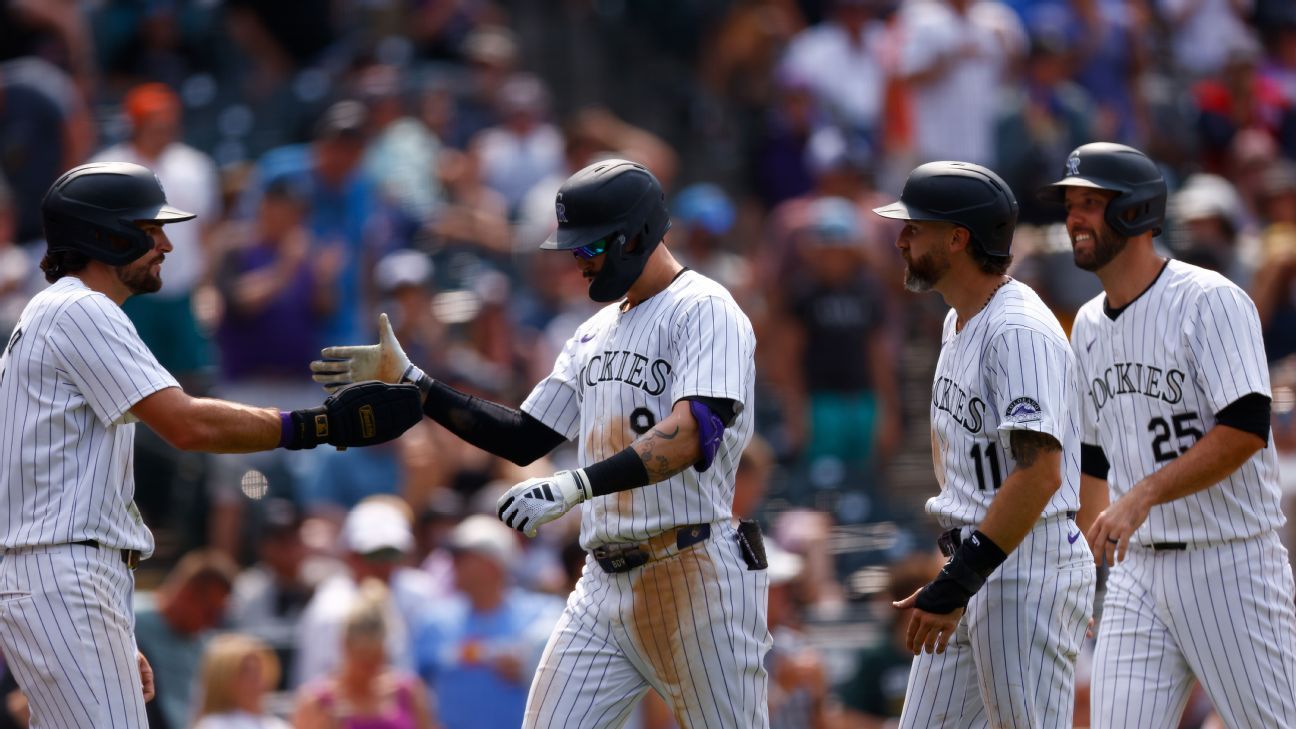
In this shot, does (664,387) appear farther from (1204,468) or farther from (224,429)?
(1204,468)

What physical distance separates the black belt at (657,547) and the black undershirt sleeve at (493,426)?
0.57 metres

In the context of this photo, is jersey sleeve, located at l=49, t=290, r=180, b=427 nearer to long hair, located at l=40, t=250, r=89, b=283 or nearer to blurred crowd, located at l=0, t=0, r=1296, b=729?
long hair, located at l=40, t=250, r=89, b=283

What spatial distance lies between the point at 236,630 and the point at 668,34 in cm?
758

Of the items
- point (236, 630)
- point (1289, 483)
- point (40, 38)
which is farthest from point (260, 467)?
point (1289, 483)

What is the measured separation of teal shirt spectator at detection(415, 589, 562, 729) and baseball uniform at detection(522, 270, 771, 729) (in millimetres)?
3013

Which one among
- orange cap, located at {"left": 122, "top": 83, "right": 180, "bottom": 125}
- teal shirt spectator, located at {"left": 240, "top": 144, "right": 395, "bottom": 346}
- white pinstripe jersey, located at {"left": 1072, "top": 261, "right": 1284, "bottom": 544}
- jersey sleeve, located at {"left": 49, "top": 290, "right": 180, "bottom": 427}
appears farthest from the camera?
teal shirt spectator, located at {"left": 240, "top": 144, "right": 395, "bottom": 346}

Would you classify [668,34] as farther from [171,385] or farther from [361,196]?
[171,385]

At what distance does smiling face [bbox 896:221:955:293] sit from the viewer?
20.2ft

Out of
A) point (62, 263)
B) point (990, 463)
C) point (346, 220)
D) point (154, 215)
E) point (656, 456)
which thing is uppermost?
point (346, 220)

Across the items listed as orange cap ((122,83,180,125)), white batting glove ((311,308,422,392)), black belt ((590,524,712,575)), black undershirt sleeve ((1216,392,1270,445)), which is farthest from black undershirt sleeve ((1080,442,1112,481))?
orange cap ((122,83,180,125))

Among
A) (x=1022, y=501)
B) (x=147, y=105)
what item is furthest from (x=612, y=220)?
(x=147, y=105)

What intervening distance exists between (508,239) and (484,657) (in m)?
4.38

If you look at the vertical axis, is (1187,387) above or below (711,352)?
below

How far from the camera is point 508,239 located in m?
13.0
